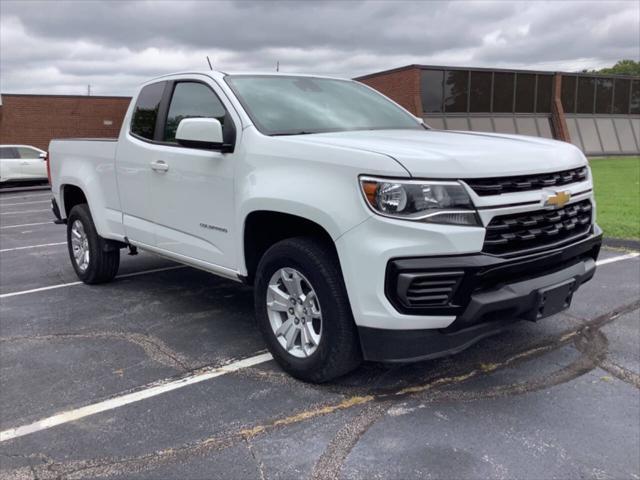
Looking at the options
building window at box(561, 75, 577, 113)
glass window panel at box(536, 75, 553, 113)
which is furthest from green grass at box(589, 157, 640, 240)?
building window at box(561, 75, 577, 113)

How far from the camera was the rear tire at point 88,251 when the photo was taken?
20.1 feet

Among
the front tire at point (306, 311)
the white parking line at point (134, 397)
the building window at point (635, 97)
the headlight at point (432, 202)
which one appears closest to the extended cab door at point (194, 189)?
the front tire at point (306, 311)

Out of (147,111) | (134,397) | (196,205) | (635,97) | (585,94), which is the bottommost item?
(134,397)

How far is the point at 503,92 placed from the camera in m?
27.9

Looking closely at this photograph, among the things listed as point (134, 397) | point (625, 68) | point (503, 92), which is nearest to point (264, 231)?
point (134, 397)

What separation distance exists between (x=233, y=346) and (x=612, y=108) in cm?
3220

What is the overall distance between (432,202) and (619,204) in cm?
930

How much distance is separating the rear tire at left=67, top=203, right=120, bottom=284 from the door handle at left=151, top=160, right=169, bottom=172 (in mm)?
1590

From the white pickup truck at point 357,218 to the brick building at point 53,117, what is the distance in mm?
24562

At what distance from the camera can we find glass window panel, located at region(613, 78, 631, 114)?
31.5 m

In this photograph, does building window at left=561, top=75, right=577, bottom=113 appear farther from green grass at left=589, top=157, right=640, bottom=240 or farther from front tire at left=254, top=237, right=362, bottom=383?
front tire at left=254, top=237, right=362, bottom=383

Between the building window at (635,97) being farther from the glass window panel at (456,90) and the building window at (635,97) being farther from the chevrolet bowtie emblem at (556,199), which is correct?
the chevrolet bowtie emblem at (556,199)

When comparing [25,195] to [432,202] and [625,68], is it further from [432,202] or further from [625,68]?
[625,68]

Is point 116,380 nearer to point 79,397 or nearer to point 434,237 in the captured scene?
point 79,397
